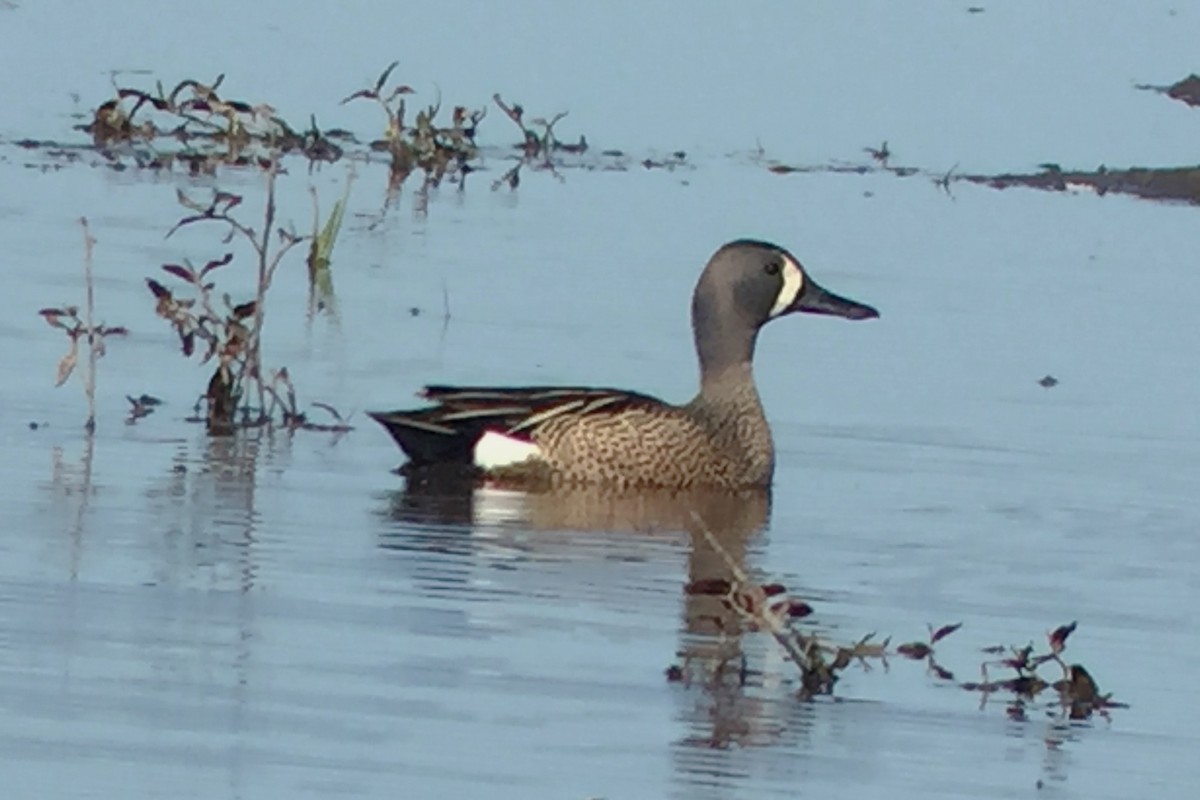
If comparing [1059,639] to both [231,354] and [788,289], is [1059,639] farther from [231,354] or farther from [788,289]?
[788,289]

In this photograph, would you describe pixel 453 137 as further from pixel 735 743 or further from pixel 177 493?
pixel 735 743

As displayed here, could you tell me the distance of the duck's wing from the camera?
36.1 ft

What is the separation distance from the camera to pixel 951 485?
436 inches

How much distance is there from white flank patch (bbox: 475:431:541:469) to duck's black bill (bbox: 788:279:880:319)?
1256 mm

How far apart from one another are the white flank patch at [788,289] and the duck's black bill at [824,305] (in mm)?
19

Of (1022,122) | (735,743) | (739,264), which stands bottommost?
(735,743)

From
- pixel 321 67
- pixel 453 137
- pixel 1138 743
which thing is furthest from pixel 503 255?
pixel 1138 743

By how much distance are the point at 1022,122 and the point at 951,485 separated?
29.0 feet

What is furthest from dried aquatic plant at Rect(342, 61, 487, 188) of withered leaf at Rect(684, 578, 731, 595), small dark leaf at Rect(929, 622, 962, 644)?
small dark leaf at Rect(929, 622, 962, 644)

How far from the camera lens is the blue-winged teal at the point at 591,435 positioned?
11.1 metres

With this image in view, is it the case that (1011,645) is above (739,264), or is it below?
below

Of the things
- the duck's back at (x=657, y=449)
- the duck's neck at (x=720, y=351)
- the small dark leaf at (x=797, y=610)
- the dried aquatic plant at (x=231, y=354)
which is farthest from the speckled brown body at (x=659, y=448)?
the small dark leaf at (x=797, y=610)

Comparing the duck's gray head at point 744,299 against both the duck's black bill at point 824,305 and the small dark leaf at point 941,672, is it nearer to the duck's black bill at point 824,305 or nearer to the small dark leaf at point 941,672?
the duck's black bill at point 824,305

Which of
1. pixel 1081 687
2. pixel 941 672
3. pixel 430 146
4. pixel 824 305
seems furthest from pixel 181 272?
pixel 430 146
